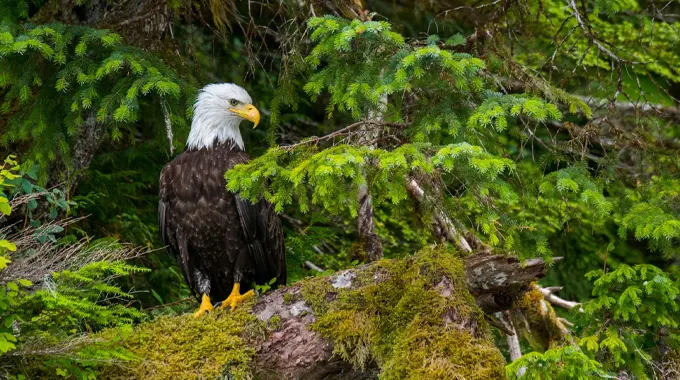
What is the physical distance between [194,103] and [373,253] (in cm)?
169

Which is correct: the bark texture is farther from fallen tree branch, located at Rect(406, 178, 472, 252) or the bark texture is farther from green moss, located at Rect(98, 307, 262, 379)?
fallen tree branch, located at Rect(406, 178, 472, 252)

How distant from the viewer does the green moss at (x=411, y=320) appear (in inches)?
167

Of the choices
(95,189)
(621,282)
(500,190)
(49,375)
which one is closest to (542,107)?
(500,190)

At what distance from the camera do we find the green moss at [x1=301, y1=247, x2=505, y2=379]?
4254 millimetres

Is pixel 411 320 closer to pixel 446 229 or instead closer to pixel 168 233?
pixel 446 229

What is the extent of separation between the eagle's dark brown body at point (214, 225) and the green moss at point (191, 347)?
104 centimetres

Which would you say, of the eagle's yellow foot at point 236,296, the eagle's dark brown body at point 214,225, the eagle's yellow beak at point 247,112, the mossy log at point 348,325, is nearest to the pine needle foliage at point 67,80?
the eagle's dark brown body at point 214,225

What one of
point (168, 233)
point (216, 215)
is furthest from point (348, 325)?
point (168, 233)

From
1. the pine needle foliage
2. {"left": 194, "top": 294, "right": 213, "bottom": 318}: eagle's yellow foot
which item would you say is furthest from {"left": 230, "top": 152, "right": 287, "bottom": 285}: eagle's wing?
the pine needle foliage

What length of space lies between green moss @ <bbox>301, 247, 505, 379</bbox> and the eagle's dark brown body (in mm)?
1147

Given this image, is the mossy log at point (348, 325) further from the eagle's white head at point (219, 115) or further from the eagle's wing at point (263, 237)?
the eagle's white head at point (219, 115)

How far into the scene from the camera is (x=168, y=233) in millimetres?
6016

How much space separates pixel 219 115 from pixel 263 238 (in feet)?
A: 2.90

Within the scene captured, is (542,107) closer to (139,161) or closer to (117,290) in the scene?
(117,290)
